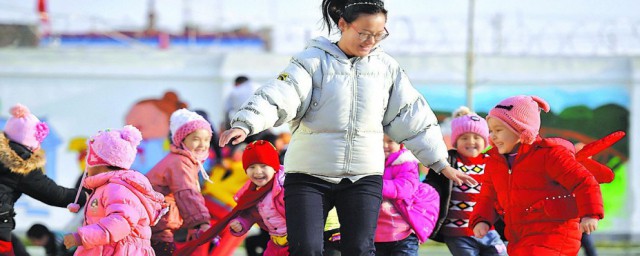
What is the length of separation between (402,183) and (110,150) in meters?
1.94

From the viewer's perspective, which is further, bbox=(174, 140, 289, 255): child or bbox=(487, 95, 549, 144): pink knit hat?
bbox=(174, 140, 289, 255): child

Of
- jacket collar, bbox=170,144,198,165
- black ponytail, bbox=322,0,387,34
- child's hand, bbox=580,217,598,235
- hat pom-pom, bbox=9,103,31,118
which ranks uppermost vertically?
black ponytail, bbox=322,0,387,34

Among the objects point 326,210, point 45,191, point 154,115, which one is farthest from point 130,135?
point 154,115

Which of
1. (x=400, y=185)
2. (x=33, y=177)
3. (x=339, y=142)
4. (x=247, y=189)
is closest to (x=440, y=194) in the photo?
(x=400, y=185)

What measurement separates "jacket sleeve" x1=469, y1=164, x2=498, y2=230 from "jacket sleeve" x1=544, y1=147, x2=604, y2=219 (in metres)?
0.47

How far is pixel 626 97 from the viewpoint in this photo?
18.8 metres

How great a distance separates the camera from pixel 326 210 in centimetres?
570

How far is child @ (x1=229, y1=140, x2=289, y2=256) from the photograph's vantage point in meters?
7.14

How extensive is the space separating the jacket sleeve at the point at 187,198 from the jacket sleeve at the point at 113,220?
1.24m

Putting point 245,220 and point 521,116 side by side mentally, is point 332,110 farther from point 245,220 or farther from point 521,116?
point 245,220

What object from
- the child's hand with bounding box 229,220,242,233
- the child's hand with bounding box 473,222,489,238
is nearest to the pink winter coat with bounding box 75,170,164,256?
the child's hand with bounding box 229,220,242,233

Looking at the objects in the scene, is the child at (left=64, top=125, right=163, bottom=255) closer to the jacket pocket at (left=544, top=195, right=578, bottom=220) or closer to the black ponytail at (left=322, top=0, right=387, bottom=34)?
the black ponytail at (left=322, top=0, right=387, bottom=34)

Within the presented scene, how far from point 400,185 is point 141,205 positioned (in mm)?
1810

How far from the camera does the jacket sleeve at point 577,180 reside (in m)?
5.68
